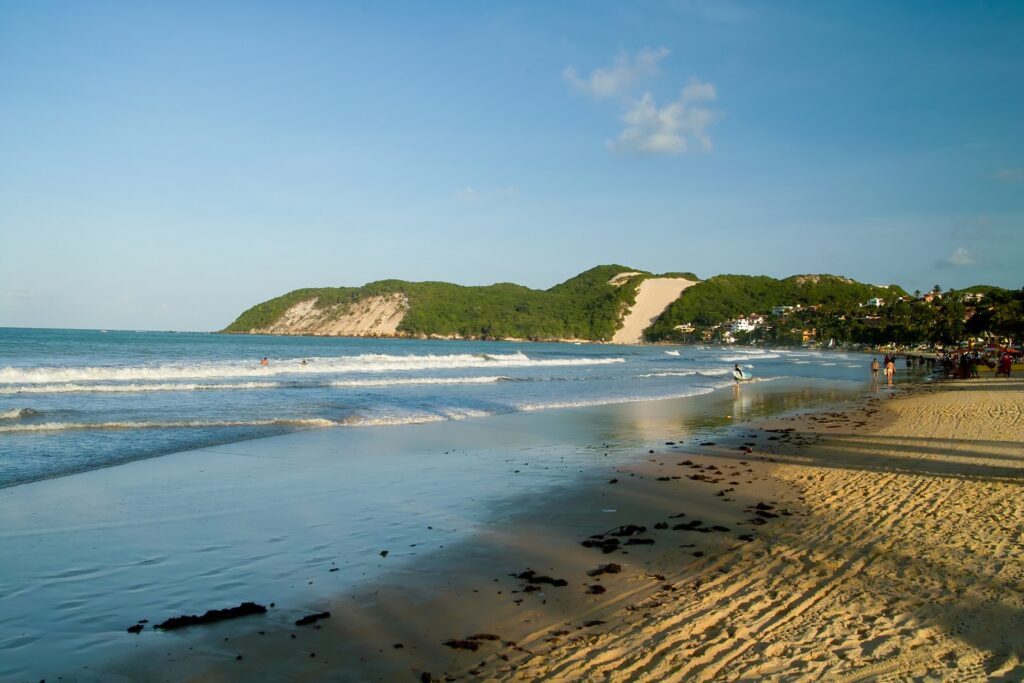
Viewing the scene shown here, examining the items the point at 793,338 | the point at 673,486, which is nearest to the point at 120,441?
the point at 673,486

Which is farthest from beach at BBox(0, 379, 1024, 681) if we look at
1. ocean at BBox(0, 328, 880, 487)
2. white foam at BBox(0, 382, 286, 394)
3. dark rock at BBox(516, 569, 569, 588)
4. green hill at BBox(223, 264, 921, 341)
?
green hill at BBox(223, 264, 921, 341)

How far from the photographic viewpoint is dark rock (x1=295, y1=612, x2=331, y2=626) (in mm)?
5074

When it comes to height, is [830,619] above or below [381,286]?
below

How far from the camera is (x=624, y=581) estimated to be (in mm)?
5914

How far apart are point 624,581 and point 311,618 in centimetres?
261

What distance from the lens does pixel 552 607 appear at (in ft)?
17.6

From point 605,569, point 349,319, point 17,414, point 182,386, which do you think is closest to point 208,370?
point 182,386

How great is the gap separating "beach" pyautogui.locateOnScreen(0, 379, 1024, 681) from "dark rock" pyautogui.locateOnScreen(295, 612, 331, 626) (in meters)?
0.06

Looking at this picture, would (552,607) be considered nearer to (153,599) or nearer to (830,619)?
(830,619)

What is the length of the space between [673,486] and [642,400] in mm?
15568

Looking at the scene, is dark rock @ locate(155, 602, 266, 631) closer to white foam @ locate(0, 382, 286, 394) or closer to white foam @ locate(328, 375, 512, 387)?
Answer: white foam @ locate(0, 382, 286, 394)

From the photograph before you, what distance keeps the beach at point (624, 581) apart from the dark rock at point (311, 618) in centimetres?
6

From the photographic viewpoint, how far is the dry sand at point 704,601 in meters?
4.25

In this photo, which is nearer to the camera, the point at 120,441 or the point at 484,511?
the point at 484,511
